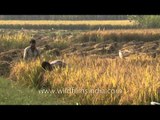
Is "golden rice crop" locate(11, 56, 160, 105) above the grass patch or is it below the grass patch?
above

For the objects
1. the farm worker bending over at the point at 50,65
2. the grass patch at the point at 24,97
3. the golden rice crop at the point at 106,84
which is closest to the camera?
the golden rice crop at the point at 106,84

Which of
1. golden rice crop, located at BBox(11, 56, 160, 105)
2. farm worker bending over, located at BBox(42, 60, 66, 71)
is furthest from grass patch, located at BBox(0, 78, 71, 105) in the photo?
farm worker bending over, located at BBox(42, 60, 66, 71)

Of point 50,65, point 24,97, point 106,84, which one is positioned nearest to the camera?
point 106,84

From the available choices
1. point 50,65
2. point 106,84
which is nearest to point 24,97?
point 106,84

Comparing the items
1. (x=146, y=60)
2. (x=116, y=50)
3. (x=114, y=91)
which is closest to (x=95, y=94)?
(x=114, y=91)

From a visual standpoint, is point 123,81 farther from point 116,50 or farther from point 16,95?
point 116,50

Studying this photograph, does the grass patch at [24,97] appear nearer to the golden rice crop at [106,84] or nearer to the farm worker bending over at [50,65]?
the golden rice crop at [106,84]

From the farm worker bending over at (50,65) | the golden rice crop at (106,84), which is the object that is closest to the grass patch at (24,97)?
the golden rice crop at (106,84)

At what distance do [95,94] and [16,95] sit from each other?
6.53 feet

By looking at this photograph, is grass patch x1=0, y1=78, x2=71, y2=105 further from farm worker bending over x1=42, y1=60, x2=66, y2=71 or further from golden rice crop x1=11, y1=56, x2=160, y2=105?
farm worker bending over x1=42, y1=60, x2=66, y2=71

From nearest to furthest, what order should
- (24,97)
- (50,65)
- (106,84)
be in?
1. (106,84)
2. (24,97)
3. (50,65)

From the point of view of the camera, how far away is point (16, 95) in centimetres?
1123

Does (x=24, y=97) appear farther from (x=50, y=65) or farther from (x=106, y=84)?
(x=50, y=65)

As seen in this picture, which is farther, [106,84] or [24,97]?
[24,97]
